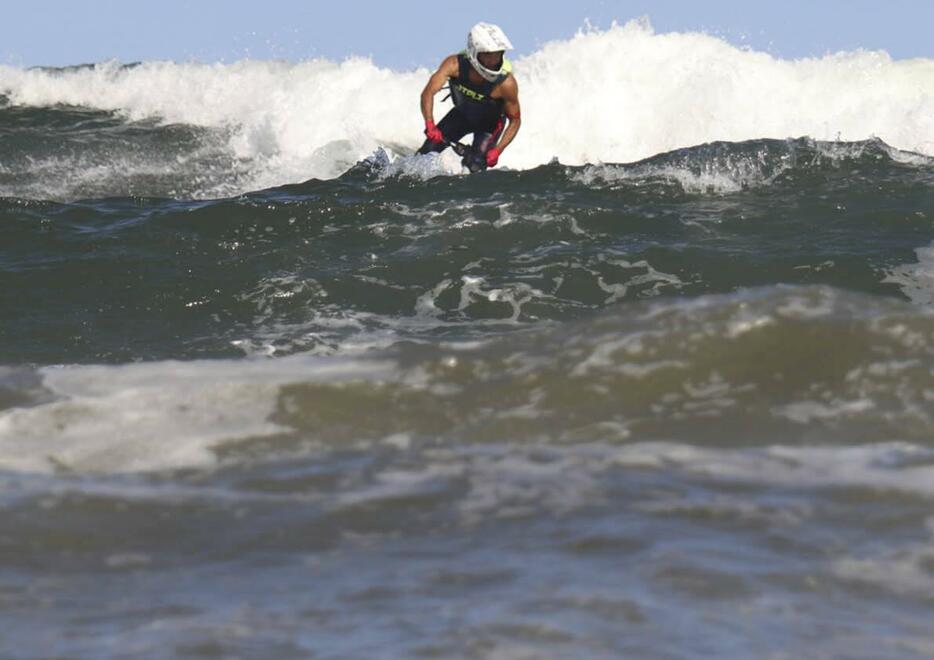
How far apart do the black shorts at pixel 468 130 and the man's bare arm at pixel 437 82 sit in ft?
1.27

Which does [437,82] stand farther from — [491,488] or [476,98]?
[491,488]

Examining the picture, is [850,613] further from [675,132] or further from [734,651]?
[675,132]

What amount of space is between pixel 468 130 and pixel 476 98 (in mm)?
388

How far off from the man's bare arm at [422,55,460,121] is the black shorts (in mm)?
387

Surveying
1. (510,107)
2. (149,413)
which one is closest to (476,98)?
(510,107)

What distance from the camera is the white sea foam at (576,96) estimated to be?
19078mm

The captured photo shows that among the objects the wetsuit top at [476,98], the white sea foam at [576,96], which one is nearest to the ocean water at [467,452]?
the wetsuit top at [476,98]

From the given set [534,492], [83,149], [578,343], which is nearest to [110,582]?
[534,492]

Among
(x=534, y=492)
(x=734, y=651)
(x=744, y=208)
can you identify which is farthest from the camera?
(x=744, y=208)

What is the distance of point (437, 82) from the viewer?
11.6 meters

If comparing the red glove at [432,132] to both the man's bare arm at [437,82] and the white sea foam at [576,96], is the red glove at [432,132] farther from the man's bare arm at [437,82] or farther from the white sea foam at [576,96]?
the white sea foam at [576,96]

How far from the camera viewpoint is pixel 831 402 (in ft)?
14.6

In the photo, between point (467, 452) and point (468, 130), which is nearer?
point (467, 452)

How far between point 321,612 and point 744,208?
8.38 metres
